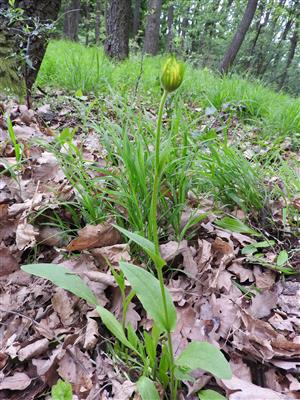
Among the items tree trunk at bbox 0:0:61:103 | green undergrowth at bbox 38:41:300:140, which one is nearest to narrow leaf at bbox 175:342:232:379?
tree trunk at bbox 0:0:61:103

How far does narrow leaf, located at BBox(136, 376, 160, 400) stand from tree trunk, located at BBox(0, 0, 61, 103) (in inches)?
84.8

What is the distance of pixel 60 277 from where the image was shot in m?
0.79

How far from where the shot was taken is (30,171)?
1.59 m

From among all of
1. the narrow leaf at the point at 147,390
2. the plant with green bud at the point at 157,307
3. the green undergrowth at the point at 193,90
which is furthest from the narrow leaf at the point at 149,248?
the green undergrowth at the point at 193,90

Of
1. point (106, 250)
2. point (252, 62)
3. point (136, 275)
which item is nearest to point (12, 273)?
point (106, 250)

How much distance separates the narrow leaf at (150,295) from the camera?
2.24 ft

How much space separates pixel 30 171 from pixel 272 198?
4.14 feet

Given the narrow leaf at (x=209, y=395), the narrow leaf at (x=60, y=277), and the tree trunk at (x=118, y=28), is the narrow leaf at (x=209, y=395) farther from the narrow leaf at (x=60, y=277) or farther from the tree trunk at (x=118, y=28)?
the tree trunk at (x=118, y=28)

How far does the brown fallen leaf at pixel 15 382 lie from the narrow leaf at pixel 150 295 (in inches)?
18.2

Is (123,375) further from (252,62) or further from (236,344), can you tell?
(252,62)

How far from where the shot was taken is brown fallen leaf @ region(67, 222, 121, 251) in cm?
115

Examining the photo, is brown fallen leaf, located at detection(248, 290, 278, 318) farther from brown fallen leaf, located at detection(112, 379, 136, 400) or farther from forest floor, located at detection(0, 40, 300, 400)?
brown fallen leaf, located at detection(112, 379, 136, 400)

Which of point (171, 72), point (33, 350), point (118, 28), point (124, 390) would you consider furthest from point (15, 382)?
point (118, 28)

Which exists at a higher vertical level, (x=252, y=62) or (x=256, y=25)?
(x=256, y=25)
